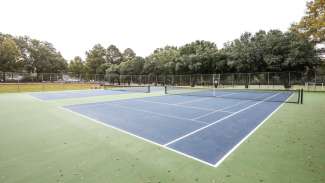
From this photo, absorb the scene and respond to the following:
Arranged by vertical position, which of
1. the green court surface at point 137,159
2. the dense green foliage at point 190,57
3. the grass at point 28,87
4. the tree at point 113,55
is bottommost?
the green court surface at point 137,159

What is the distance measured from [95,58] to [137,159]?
204ft

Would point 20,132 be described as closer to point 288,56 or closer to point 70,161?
point 70,161

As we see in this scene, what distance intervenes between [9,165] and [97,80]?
44.3m

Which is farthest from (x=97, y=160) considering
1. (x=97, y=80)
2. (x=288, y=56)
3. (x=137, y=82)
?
(x=97, y=80)

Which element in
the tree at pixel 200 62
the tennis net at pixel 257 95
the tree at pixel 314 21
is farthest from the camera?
the tree at pixel 200 62

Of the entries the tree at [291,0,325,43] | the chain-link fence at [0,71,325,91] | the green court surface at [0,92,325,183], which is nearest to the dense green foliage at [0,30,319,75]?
the tree at [291,0,325,43]

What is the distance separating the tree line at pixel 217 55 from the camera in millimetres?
10055

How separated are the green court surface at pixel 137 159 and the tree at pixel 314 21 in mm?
4320

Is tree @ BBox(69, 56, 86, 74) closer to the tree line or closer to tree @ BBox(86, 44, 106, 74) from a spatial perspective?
the tree line

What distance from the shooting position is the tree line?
33.0 ft

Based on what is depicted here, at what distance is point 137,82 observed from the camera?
40281mm

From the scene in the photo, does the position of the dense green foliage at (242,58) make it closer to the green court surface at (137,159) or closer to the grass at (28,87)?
the green court surface at (137,159)

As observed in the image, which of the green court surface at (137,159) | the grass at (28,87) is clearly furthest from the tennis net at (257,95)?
the grass at (28,87)

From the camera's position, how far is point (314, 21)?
756 cm
